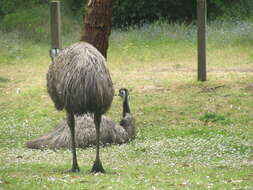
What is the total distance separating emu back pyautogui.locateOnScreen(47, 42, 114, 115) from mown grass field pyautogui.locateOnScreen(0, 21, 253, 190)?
0.99m

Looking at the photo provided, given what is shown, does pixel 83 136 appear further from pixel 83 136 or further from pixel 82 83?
pixel 82 83

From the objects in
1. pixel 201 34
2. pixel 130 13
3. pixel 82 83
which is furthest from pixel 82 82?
pixel 130 13

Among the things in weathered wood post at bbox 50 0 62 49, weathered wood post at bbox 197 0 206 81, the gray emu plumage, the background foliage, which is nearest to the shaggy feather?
the gray emu plumage

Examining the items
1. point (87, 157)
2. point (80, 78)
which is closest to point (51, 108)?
point (87, 157)

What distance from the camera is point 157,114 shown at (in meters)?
15.4

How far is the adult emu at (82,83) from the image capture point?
8.91m

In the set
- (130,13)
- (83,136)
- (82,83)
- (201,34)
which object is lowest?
(83,136)

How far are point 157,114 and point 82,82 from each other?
661cm

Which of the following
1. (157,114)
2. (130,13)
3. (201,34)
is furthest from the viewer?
(130,13)

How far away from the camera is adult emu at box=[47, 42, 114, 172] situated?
8914 mm

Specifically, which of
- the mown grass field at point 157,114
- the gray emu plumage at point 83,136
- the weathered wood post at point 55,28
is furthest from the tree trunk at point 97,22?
the gray emu plumage at point 83,136

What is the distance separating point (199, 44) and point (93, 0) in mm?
3209

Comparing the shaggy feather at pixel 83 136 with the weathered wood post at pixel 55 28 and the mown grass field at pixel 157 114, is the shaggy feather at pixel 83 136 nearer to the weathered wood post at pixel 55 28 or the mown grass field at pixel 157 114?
the mown grass field at pixel 157 114

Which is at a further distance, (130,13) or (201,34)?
(130,13)
